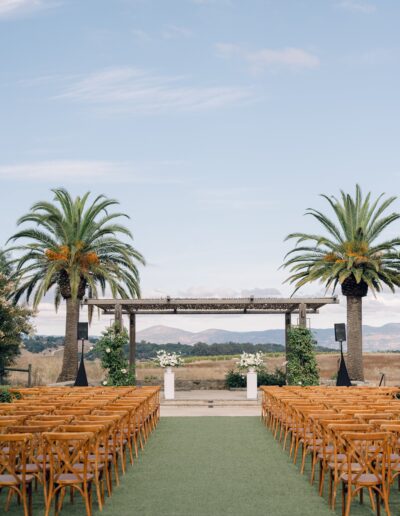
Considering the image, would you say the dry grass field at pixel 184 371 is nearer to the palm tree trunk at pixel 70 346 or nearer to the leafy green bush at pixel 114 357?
the palm tree trunk at pixel 70 346

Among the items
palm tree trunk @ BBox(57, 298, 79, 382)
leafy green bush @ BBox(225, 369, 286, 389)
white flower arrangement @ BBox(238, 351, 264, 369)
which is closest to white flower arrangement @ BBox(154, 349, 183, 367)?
white flower arrangement @ BBox(238, 351, 264, 369)

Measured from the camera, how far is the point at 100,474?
9133 millimetres

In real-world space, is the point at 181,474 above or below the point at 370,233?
below

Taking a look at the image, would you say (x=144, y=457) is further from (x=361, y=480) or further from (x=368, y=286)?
(x=368, y=286)

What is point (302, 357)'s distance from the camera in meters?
25.7

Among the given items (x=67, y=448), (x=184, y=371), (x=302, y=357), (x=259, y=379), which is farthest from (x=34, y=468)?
(x=184, y=371)

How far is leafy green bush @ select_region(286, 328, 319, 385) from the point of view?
2550cm

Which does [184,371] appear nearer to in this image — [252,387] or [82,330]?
[82,330]

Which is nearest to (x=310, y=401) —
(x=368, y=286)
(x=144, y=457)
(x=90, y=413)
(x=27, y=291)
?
(x=144, y=457)

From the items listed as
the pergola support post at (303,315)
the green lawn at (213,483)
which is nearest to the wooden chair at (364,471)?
the green lawn at (213,483)

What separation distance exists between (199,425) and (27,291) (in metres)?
14.9

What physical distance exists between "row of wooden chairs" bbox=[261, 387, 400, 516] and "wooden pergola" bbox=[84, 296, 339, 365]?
400 inches

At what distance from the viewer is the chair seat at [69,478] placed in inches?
316

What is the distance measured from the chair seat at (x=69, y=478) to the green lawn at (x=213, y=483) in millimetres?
496
